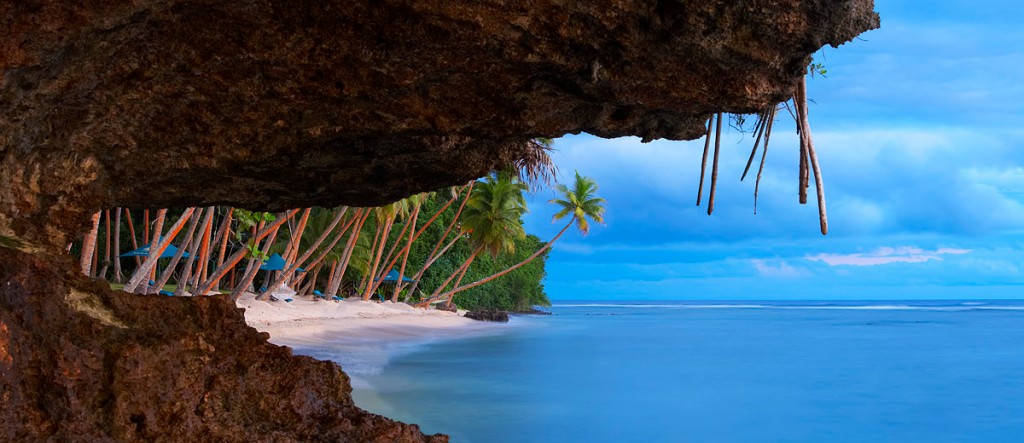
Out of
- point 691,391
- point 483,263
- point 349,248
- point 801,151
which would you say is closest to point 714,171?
point 801,151

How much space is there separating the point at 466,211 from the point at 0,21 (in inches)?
1097

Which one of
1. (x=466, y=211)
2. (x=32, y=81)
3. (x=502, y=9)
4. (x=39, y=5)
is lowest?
(x=32, y=81)

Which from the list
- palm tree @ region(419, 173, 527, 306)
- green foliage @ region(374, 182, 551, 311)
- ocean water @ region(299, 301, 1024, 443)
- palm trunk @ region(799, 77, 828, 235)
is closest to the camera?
palm trunk @ region(799, 77, 828, 235)

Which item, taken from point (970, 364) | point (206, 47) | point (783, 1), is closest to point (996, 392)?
point (970, 364)

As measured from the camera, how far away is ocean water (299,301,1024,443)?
9898mm

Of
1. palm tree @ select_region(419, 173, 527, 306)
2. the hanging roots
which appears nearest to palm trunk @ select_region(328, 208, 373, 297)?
palm tree @ select_region(419, 173, 527, 306)

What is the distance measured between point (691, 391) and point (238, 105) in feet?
38.2

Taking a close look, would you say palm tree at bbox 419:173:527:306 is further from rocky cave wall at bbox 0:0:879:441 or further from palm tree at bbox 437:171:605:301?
rocky cave wall at bbox 0:0:879:441

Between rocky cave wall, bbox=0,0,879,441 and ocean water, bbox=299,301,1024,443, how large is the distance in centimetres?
606

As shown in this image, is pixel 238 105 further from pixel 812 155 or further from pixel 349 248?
pixel 349 248

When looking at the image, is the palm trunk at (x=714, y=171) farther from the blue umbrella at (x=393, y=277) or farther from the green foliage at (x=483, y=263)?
the blue umbrella at (x=393, y=277)

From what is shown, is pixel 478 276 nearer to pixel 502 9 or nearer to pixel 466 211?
pixel 466 211

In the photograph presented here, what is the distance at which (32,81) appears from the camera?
2371 millimetres

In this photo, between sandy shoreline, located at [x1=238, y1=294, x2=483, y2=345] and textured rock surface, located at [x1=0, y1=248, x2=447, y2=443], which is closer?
textured rock surface, located at [x1=0, y1=248, x2=447, y2=443]
